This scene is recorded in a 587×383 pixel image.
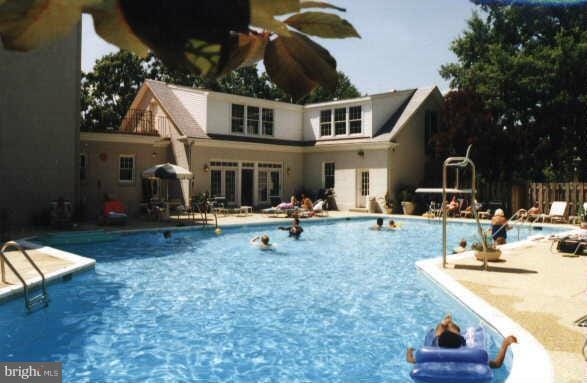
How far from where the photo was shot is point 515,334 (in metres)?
5.77

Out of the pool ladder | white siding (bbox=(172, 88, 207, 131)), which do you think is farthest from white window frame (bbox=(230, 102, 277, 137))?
the pool ladder

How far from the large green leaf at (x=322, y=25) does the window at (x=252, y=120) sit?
2584cm

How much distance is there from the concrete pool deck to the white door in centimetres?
1341

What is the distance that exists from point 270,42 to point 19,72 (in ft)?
60.4

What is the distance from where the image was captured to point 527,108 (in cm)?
2709

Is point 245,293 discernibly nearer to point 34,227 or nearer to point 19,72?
point 34,227

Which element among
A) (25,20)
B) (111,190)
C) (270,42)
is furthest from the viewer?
(111,190)

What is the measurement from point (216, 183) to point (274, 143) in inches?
165

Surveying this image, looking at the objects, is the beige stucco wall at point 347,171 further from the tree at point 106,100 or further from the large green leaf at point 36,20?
the large green leaf at point 36,20

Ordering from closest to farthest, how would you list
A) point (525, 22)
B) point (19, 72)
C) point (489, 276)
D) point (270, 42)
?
point (270, 42) → point (489, 276) → point (19, 72) → point (525, 22)

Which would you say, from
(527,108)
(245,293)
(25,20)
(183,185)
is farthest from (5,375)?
(527,108)

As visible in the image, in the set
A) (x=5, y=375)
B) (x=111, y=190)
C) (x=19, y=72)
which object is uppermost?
(x=19, y=72)

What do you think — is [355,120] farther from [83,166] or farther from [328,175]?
[83,166]

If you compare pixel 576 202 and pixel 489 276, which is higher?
A: pixel 576 202
